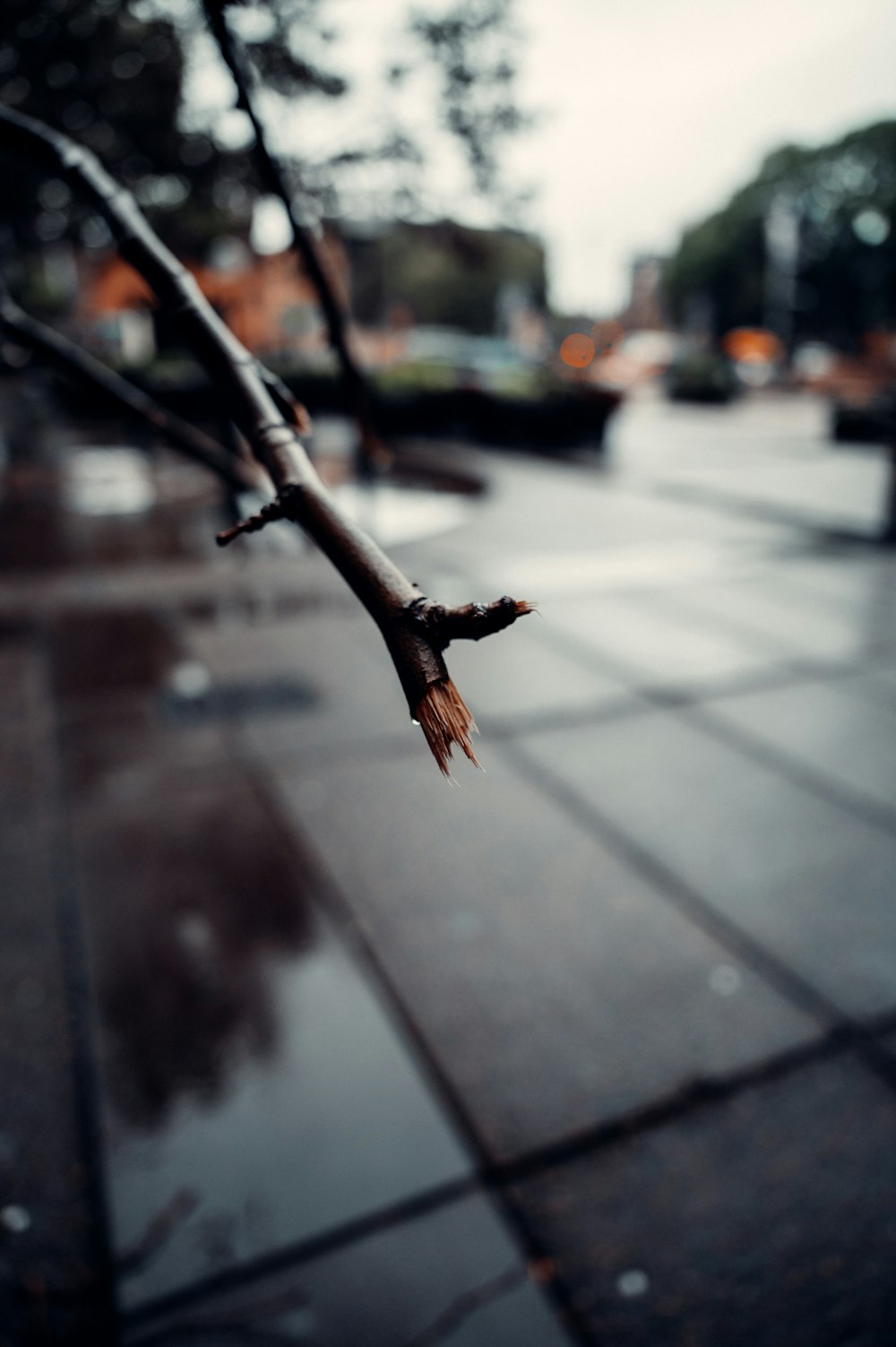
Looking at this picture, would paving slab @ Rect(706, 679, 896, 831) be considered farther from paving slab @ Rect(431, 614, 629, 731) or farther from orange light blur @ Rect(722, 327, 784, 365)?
orange light blur @ Rect(722, 327, 784, 365)

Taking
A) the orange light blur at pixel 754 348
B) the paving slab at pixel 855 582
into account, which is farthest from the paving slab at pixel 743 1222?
the orange light blur at pixel 754 348

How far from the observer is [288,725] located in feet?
17.8

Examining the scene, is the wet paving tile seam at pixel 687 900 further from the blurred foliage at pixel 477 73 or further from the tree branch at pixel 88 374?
the blurred foliage at pixel 477 73

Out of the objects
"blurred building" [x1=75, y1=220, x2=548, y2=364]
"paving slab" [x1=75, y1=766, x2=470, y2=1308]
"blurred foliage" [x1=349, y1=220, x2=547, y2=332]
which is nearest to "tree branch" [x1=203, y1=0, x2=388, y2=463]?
"blurred building" [x1=75, y1=220, x2=548, y2=364]

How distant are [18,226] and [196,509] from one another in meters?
4.59

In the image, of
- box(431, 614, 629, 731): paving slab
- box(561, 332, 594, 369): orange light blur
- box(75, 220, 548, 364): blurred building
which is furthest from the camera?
box(561, 332, 594, 369): orange light blur

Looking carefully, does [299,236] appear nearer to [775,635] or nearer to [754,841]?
[754,841]

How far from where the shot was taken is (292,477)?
0.93 meters

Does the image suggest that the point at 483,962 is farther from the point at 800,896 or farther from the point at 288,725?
the point at 288,725

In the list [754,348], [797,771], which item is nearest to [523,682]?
[797,771]

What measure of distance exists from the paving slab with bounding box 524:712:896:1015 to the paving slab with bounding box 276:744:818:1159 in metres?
0.25

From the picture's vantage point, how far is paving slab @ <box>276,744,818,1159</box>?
9.39 feet

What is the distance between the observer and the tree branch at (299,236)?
3.61ft

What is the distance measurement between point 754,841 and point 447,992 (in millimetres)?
1772
